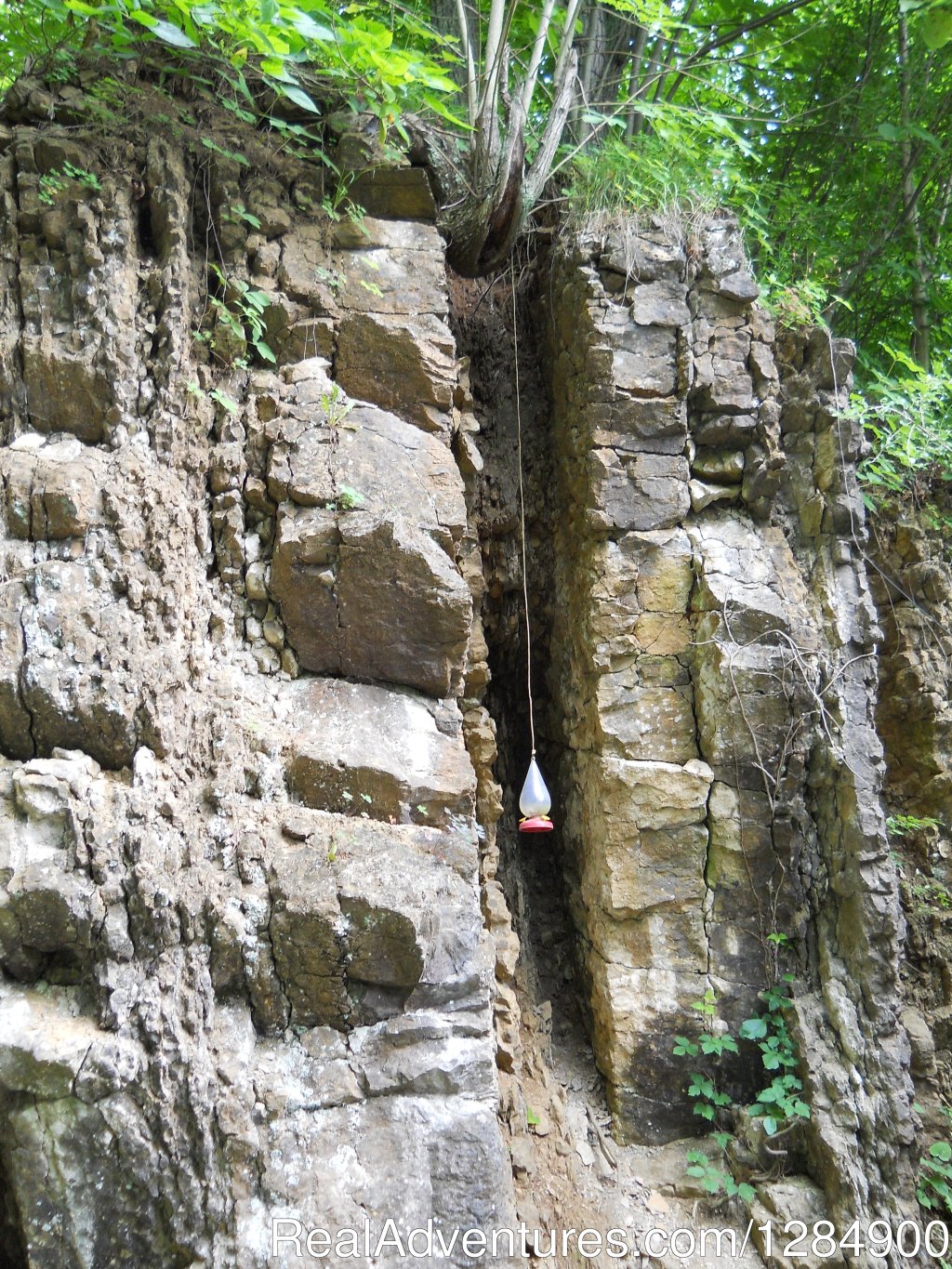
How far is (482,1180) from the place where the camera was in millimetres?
2504

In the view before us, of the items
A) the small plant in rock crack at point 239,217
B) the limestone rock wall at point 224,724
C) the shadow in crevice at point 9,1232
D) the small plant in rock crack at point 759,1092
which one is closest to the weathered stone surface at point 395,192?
the limestone rock wall at point 224,724

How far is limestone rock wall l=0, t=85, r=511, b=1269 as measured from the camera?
2.31 meters

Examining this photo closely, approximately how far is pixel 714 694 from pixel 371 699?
1655 millimetres

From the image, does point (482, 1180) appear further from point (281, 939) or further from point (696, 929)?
point (696, 929)

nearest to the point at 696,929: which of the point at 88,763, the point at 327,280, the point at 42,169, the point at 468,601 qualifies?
the point at 468,601

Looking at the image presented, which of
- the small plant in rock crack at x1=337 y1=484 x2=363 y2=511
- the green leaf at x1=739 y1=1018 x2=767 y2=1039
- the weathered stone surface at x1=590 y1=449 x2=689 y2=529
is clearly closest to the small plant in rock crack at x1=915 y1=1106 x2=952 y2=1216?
the green leaf at x1=739 y1=1018 x2=767 y2=1039

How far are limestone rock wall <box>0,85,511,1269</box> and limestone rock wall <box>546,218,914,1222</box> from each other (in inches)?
34.4

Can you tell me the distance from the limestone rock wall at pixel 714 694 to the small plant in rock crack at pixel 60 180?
224 centimetres

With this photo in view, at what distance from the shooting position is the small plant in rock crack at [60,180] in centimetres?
309

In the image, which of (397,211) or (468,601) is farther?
A: (397,211)

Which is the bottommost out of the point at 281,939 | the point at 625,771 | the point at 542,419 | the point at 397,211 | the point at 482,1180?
the point at 482,1180

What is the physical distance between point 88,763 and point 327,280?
220 cm

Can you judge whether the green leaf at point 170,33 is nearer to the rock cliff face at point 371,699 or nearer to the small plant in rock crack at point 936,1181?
the rock cliff face at point 371,699

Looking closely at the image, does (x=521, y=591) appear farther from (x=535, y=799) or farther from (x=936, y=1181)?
(x=936, y=1181)
